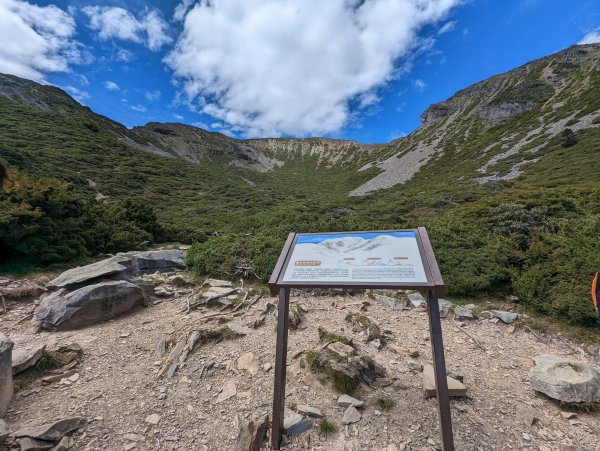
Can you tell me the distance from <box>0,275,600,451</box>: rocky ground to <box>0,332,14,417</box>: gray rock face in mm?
130

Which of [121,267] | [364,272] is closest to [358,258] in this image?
[364,272]

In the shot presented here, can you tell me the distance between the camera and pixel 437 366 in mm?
3102

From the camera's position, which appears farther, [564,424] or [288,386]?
[288,386]

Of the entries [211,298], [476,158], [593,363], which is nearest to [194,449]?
[211,298]

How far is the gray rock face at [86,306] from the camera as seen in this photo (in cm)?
617

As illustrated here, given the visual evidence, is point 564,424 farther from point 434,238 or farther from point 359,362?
point 434,238

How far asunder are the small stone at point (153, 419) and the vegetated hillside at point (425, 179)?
5614mm

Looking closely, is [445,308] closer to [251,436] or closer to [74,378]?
A: [251,436]

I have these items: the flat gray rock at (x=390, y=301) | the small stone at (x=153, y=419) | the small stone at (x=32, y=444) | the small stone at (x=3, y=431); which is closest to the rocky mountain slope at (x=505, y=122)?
the flat gray rock at (x=390, y=301)

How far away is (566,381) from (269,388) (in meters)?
4.40

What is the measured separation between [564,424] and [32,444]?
658 cm

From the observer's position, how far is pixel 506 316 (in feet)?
21.3

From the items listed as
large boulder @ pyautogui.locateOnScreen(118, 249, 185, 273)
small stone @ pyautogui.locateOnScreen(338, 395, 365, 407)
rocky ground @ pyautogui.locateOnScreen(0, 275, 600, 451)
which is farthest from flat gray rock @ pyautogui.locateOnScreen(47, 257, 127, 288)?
small stone @ pyautogui.locateOnScreen(338, 395, 365, 407)

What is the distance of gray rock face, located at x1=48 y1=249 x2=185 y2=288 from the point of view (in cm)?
721
